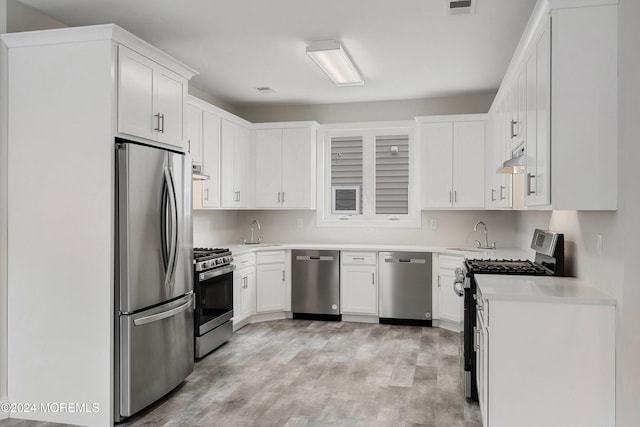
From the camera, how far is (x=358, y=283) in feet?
18.3

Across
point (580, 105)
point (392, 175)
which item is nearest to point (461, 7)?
point (580, 105)

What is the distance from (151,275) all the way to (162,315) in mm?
306

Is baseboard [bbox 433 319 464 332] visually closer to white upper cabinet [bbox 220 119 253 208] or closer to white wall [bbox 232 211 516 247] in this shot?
white wall [bbox 232 211 516 247]

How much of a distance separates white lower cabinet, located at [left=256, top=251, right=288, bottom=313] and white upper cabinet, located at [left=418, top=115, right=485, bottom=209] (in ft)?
6.26

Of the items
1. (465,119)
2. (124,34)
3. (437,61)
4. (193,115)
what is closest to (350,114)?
(465,119)

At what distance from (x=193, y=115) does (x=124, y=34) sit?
169 cm

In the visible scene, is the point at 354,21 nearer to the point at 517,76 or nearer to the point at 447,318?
the point at 517,76

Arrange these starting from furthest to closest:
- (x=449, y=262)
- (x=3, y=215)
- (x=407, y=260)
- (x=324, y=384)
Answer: (x=407, y=260), (x=449, y=262), (x=324, y=384), (x=3, y=215)

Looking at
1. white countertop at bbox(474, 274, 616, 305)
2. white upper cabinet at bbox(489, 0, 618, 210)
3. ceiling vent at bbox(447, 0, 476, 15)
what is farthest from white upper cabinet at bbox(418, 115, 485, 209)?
white upper cabinet at bbox(489, 0, 618, 210)

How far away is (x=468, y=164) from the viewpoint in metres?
5.42

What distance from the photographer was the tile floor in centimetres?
300

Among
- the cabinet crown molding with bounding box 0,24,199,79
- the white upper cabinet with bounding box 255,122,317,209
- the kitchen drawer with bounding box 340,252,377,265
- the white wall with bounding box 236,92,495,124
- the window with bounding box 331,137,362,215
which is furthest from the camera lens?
the window with bounding box 331,137,362,215

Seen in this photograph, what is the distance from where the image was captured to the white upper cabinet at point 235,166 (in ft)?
17.4

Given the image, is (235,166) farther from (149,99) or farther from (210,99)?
(149,99)
